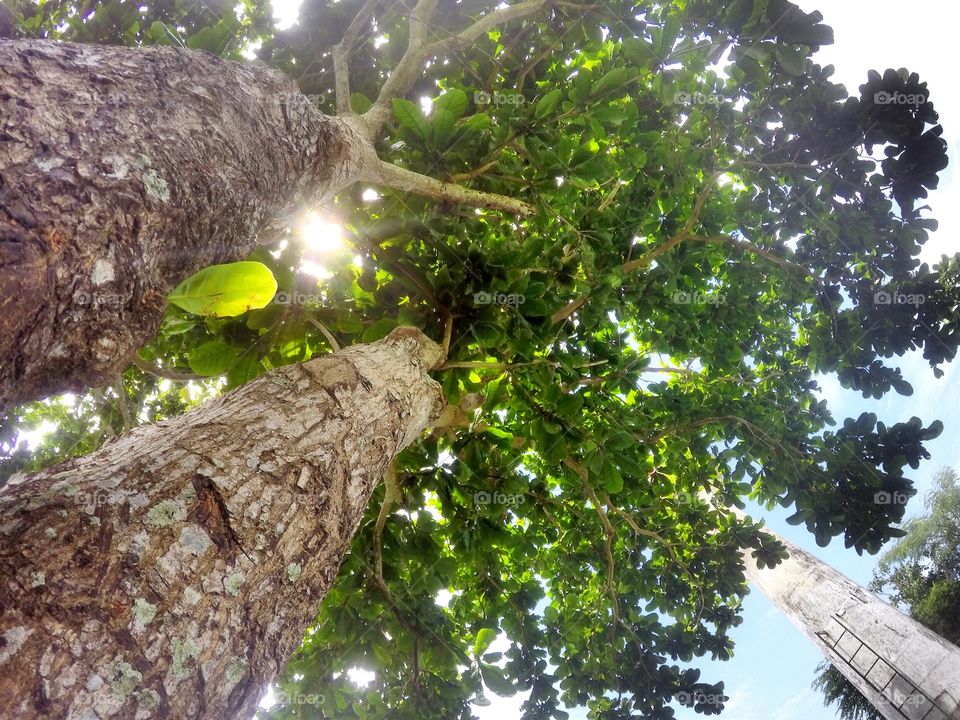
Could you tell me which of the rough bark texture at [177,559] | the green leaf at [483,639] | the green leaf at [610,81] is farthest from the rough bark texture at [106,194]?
the green leaf at [483,639]

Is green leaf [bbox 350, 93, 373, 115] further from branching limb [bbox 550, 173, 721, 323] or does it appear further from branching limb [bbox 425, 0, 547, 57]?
branching limb [bbox 550, 173, 721, 323]

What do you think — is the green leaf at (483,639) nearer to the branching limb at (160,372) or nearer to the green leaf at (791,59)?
the branching limb at (160,372)

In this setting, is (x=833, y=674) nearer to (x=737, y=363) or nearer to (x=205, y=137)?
(x=737, y=363)

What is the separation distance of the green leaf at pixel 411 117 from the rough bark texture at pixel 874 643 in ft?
16.7

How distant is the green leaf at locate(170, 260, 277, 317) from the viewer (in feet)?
4.41

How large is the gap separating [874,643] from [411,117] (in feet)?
19.2

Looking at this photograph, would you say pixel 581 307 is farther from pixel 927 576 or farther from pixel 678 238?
pixel 927 576

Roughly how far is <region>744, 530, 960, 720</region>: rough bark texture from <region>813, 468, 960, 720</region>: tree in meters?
2.93

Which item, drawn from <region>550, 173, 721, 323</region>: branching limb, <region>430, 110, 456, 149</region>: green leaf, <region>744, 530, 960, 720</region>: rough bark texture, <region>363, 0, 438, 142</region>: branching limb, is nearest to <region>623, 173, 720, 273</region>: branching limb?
<region>550, 173, 721, 323</region>: branching limb

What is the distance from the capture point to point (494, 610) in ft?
13.7

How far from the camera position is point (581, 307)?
352cm

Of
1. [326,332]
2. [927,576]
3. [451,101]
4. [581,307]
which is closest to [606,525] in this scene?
[581,307]

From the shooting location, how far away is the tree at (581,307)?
3.03 m

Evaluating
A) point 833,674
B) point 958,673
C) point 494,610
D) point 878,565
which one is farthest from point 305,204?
point 878,565
